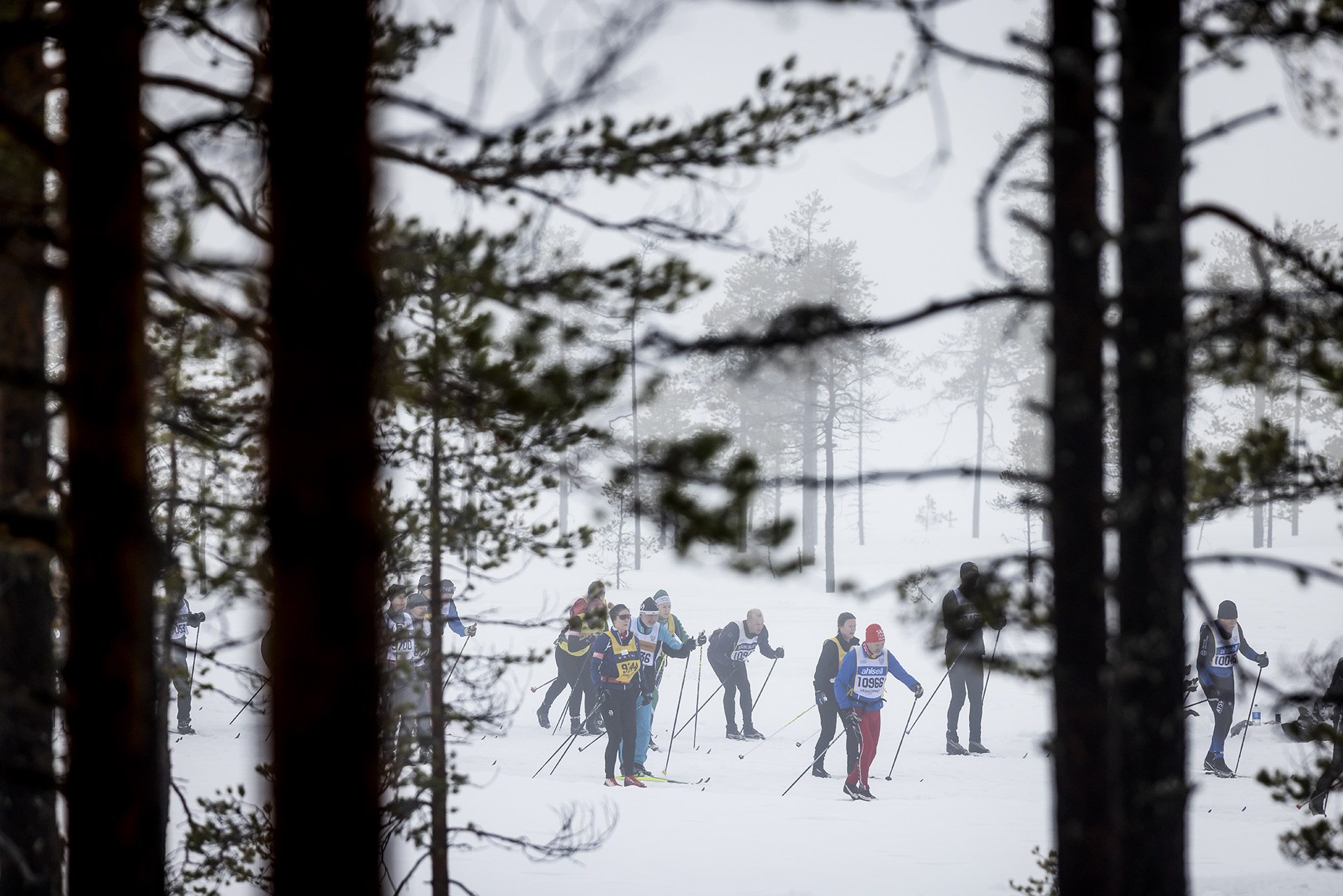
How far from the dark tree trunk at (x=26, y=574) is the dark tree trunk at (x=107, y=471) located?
1.84 metres

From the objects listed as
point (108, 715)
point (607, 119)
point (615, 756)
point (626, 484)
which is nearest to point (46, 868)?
point (108, 715)

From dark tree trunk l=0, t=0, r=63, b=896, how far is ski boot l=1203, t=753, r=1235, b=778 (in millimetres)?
12790

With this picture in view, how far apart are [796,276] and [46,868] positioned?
33.0 meters

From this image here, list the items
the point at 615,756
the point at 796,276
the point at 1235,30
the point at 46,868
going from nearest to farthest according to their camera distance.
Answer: the point at 1235,30
the point at 46,868
the point at 615,756
the point at 796,276

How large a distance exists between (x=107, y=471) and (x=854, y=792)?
36.1ft

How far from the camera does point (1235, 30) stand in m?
3.66

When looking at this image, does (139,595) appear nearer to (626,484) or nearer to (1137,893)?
(626,484)

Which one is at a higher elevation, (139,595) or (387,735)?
(139,595)

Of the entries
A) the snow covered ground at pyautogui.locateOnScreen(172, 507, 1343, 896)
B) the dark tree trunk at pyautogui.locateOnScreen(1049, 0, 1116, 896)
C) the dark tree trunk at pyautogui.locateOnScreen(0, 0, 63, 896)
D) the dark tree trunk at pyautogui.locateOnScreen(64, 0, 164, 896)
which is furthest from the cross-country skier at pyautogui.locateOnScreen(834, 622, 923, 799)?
the dark tree trunk at pyautogui.locateOnScreen(64, 0, 164, 896)

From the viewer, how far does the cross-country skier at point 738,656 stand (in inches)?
630

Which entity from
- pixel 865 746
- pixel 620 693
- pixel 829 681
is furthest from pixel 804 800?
pixel 620 693

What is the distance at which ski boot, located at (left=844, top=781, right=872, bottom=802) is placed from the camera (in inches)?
480

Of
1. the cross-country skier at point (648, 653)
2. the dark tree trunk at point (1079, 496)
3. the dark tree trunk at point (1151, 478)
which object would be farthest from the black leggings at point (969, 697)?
the dark tree trunk at point (1079, 496)

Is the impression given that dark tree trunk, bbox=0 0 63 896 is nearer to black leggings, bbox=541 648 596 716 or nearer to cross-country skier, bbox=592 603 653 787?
cross-country skier, bbox=592 603 653 787
